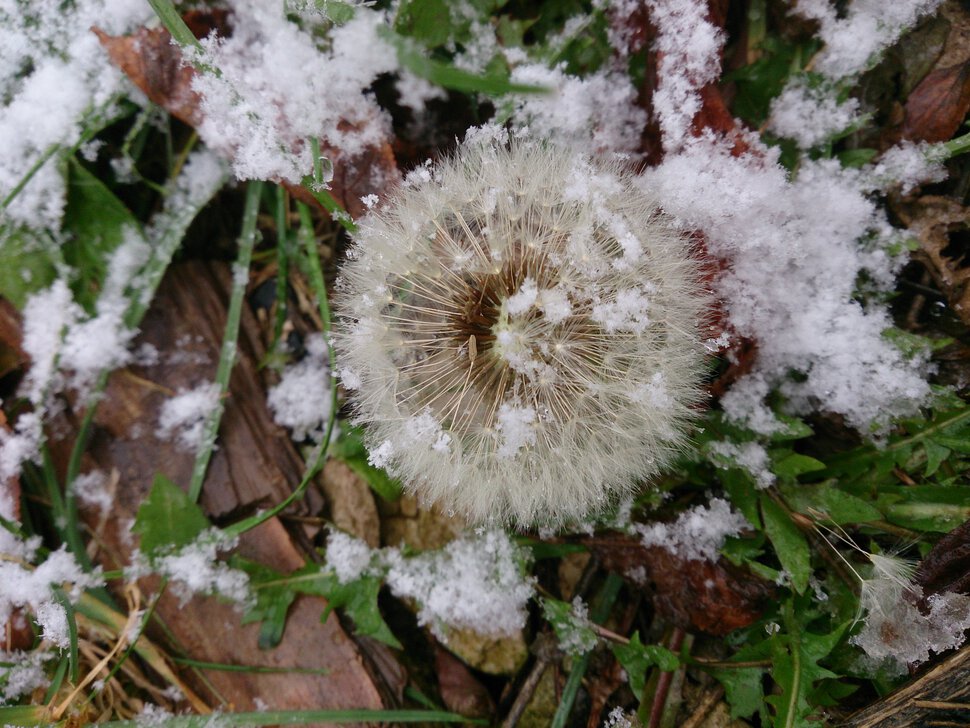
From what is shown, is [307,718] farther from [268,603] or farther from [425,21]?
[425,21]

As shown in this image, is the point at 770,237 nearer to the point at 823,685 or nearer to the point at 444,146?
the point at 444,146

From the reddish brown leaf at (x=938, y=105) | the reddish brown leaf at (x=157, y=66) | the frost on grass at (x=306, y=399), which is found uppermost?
the reddish brown leaf at (x=157, y=66)

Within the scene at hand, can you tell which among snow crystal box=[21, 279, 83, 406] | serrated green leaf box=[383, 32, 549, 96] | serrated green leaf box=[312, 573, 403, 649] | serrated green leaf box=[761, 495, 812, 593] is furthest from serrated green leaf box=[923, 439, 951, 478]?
snow crystal box=[21, 279, 83, 406]

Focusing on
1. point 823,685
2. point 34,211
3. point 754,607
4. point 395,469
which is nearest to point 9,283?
point 34,211

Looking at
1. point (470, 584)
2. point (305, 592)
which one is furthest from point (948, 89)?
point (305, 592)

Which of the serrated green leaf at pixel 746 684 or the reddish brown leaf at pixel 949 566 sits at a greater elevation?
the reddish brown leaf at pixel 949 566

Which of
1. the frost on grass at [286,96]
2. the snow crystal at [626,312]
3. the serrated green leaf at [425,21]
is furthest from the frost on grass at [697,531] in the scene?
the serrated green leaf at [425,21]

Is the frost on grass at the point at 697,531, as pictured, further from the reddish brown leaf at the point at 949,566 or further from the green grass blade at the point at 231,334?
the green grass blade at the point at 231,334
